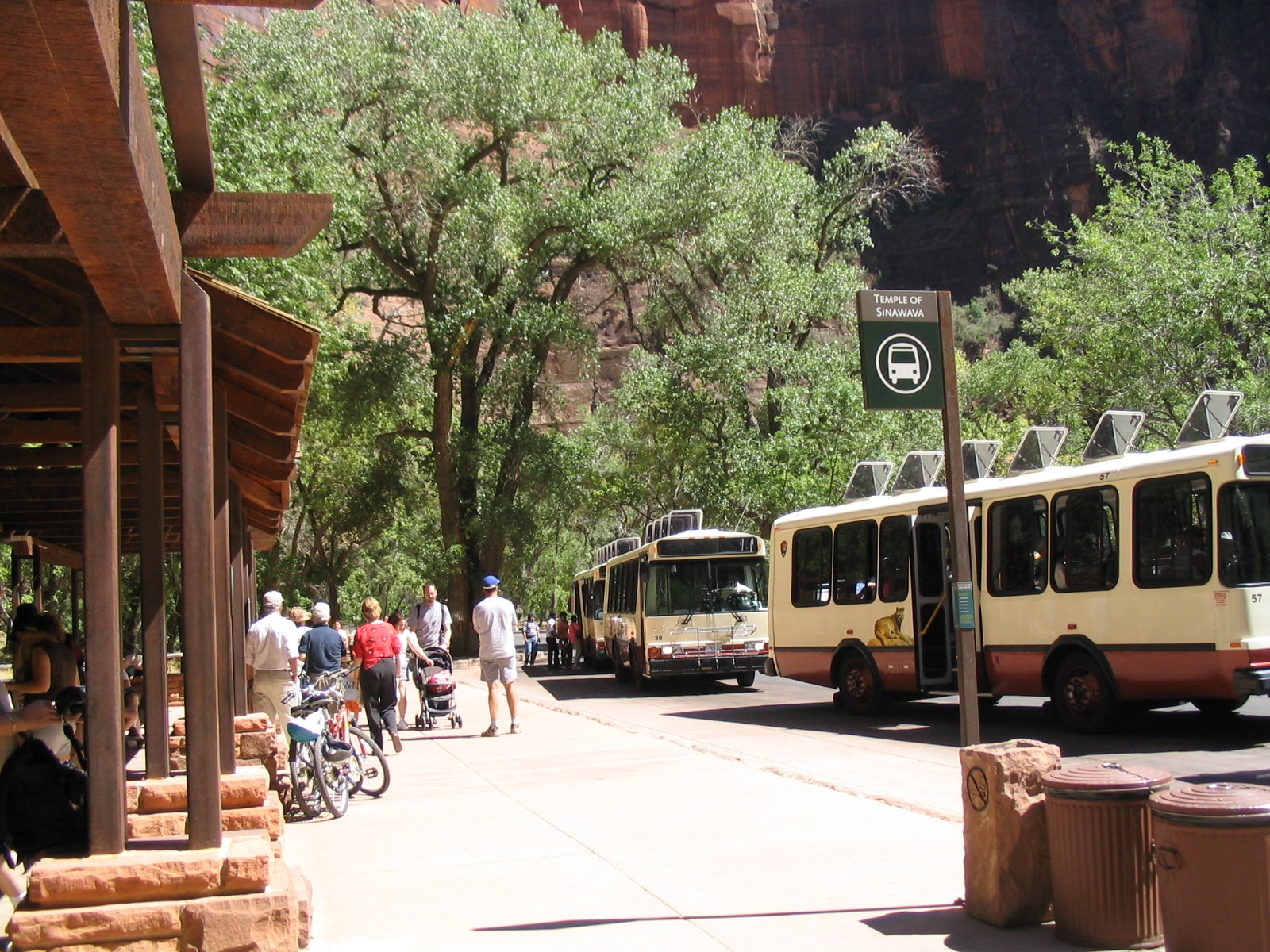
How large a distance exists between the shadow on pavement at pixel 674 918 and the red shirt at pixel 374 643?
7.31 metres

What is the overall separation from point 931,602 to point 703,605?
850cm

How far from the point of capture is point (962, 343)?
88.8m

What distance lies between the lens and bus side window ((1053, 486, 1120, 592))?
12797 millimetres

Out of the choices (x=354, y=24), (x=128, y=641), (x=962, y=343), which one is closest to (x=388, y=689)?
(x=128, y=641)

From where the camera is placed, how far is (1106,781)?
5.20m

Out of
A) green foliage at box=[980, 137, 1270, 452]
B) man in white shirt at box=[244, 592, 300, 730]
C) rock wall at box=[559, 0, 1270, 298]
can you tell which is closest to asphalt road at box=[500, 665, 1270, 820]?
man in white shirt at box=[244, 592, 300, 730]

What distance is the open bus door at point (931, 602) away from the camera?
1509cm

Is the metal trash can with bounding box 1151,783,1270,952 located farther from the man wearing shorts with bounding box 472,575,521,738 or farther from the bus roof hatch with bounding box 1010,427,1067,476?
the man wearing shorts with bounding box 472,575,521,738

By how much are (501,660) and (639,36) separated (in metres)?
93.1

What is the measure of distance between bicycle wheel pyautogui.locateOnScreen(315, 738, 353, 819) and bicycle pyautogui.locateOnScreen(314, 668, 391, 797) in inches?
8.6

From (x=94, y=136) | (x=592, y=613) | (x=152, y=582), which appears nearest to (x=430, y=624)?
(x=152, y=582)

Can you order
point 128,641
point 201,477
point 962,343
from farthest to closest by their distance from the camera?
point 962,343 → point 128,641 → point 201,477

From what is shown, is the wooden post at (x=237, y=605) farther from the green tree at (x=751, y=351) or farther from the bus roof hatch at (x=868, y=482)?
the green tree at (x=751, y=351)

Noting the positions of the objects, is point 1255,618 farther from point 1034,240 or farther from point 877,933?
point 1034,240
